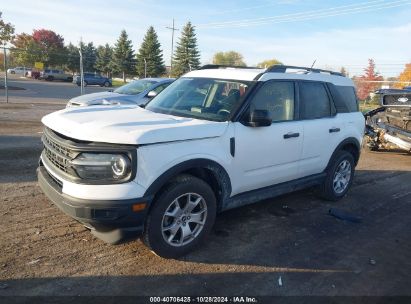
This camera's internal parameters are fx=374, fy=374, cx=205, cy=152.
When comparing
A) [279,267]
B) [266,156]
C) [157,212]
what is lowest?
[279,267]

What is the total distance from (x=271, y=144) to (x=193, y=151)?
1197 millimetres

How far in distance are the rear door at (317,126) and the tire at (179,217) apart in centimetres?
178

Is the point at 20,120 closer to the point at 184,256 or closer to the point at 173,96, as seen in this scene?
the point at 173,96

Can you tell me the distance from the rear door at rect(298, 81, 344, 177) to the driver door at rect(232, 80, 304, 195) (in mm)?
171

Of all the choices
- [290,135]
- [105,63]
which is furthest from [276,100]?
[105,63]

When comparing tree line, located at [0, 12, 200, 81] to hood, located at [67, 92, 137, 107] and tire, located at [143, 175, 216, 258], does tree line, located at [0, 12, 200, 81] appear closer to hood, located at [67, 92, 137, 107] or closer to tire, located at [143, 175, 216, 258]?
hood, located at [67, 92, 137, 107]

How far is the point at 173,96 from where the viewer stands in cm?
491

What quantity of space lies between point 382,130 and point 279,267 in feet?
24.4

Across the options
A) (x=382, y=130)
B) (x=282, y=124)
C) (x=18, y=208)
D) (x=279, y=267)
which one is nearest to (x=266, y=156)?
(x=282, y=124)

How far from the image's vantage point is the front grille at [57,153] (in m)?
3.43

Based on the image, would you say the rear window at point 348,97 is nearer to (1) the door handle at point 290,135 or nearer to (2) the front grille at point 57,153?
(1) the door handle at point 290,135

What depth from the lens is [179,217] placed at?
3.79m

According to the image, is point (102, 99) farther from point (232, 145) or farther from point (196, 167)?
point (196, 167)

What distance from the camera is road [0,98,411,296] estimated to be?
3.36 meters
